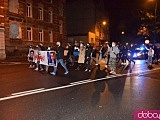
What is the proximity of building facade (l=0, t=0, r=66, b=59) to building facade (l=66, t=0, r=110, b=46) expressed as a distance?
8827mm

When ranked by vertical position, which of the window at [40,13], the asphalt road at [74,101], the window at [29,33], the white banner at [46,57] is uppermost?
the window at [40,13]

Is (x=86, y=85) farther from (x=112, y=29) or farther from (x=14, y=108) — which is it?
(x=112, y=29)

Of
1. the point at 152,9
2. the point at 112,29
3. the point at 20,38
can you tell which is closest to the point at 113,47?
the point at 20,38

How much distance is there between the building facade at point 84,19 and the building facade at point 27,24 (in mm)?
8827

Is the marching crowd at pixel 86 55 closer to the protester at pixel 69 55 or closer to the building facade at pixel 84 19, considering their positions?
the protester at pixel 69 55

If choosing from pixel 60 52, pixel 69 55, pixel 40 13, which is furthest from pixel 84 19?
pixel 60 52

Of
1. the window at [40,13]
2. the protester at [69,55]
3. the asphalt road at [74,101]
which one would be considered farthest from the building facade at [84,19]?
the asphalt road at [74,101]

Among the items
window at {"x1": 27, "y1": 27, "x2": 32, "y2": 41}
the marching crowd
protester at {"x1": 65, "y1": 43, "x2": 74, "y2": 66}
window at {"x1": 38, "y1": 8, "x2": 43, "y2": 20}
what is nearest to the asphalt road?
the marching crowd

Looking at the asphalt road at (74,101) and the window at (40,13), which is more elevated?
the window at (40,13)

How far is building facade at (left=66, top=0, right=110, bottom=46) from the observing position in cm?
5325

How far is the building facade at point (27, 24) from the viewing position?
105 ft

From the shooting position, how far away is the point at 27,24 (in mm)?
36031

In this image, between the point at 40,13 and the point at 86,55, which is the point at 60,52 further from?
the point at 40,13

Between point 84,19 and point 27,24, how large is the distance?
791 inches
